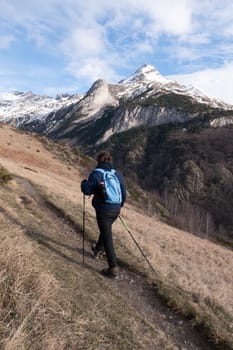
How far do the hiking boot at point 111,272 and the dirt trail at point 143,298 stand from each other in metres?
0.13

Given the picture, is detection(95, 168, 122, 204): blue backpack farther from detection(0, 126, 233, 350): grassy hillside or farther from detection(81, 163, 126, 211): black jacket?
detection(0, 126, 233, 350): grassy hillside

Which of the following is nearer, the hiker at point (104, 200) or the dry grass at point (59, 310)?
the dry grass at point (59, 310)

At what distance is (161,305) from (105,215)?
7.97 ft

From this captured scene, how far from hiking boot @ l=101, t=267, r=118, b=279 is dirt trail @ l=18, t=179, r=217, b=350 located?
0.13 m

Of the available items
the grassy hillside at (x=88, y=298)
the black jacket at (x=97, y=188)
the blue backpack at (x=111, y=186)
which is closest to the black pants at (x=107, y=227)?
the black jacket at (x=97, y=188)

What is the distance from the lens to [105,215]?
9.38 m

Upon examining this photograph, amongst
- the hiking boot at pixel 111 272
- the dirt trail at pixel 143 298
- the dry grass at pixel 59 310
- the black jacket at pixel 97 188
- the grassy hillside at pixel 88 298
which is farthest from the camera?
the hiking boot at pixel 111 272

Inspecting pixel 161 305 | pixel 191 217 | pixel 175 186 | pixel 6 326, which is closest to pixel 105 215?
pixel 161 305

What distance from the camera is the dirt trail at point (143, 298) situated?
7551 millimetres

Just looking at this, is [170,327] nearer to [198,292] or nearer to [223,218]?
[198,292]

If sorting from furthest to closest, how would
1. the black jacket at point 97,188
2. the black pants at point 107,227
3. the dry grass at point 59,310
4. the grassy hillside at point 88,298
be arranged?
the black pants at point 107,227 → the black jacket at point 97,188 → the grassy hillside at point 88,298 → the dry grass at point 59,310

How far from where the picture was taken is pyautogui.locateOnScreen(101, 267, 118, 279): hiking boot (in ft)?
31.3

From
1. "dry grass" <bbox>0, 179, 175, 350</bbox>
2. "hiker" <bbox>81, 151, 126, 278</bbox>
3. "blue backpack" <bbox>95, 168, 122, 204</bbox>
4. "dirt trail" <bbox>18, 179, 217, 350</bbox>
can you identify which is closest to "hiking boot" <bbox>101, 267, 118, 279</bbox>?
"hiker" <bbox>81, 151, 126, 278</bbox>

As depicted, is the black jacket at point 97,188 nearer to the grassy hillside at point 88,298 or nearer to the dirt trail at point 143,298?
the grassy hillside at point 88,298
